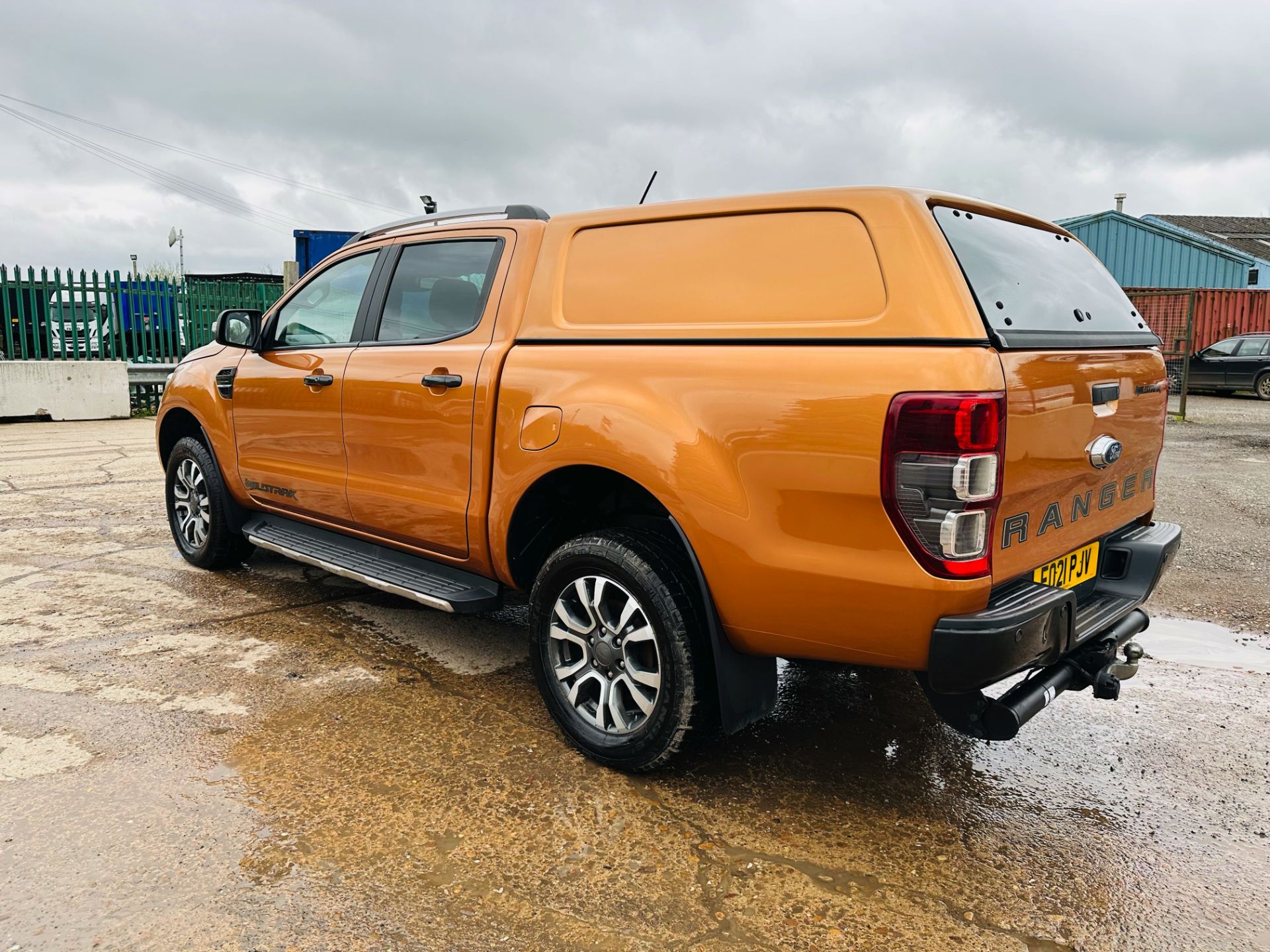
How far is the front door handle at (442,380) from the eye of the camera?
11.6 ft

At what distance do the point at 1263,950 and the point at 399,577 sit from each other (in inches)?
120

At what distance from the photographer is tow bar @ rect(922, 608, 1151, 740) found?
2.65 metres

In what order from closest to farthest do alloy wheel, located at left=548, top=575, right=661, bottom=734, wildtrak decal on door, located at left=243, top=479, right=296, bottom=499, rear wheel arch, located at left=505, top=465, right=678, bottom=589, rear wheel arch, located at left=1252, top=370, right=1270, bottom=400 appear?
alloy wheel, located at left=548, top=575, right=661, bottom=734 → rear wheel arch, located at left=505, top=465, right=678, bottom=589 → wildtrak decal on door, located at left=243, top=479, right=296, bottom=499 → rear wheel arch, located at left=1252, top=370, right=1270, bottom=400

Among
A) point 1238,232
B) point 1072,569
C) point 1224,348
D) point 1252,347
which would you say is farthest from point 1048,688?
point 1238,232

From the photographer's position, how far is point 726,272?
2896mm

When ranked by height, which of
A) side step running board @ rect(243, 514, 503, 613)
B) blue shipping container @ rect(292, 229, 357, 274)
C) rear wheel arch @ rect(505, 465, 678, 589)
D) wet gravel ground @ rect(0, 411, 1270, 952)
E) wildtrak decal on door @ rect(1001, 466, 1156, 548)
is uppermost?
blue shipping container @ rect(292, 229, 357, 274)

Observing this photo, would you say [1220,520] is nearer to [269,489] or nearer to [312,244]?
[269,489]

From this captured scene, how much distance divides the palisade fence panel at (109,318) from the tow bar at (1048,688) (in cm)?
1364

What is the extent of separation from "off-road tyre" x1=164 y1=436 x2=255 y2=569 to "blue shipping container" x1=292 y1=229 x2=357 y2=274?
27.2 ft

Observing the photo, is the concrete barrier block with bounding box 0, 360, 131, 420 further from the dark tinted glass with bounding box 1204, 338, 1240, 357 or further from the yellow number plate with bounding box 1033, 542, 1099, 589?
the dark tinted glass with bounding box 1204, 338, 1240, 357

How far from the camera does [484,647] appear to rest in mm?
4309

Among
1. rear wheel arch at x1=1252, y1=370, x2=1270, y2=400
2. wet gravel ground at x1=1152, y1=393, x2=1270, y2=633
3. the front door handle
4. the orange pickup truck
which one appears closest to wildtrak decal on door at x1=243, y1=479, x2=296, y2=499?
the orange pickup truck

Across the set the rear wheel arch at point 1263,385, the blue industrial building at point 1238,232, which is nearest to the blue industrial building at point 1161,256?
the blue industrial building at point 1238,232

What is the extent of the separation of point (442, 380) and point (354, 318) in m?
0.94
